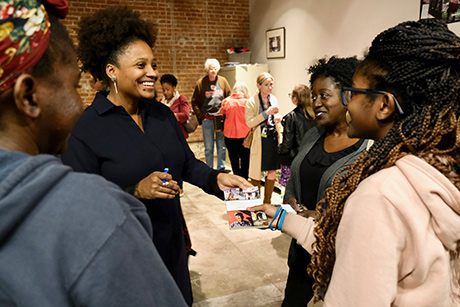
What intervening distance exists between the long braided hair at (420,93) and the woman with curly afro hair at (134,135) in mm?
882

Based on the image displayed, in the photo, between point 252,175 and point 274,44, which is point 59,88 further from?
point 274,44

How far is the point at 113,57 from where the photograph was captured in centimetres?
163

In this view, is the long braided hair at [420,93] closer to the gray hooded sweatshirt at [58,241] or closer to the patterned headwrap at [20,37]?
the gray hooded sweatshirt at [58,241]

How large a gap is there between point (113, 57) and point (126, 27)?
16 centimetres

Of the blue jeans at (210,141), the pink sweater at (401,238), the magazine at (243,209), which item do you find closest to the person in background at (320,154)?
the magazine at (243,209)

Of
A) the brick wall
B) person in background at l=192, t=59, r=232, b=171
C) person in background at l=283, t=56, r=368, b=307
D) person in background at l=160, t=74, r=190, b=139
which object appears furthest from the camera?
the brick wall

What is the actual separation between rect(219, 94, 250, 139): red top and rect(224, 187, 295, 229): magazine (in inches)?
130

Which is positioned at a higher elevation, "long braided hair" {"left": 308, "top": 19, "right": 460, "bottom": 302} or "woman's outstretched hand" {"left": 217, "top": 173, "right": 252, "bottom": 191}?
"long braided hair" {"left": 308, "top": 19, "right": 460, "bottom": 302}

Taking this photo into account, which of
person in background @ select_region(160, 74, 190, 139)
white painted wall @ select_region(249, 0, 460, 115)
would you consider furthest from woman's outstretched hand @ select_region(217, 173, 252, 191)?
person in background @ select_region(160, 74, 190, 139)

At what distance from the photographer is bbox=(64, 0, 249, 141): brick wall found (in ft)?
22.7

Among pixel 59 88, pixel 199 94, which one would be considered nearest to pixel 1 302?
pixel 59 88

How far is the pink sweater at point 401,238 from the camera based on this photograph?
83 centimetres

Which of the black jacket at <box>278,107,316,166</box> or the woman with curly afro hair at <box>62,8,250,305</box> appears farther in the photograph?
the black jacket at <box>278,107,316,166</box>

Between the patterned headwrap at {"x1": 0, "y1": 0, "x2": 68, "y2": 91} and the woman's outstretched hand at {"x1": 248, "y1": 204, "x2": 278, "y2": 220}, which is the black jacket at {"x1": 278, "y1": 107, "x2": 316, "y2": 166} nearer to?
the woman's outstretched hand at {"x1": 248, "y1": 204, "x2": 278, "y2": 220}
